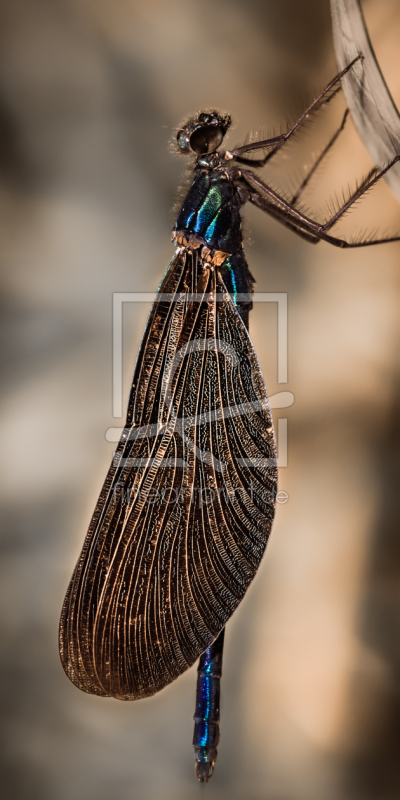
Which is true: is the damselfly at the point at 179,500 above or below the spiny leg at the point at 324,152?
below

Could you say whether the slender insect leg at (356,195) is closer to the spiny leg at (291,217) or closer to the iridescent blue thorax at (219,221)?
the spiny leg at (291,217)

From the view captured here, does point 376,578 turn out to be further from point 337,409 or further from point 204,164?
point 204,164

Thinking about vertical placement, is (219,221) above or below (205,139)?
below

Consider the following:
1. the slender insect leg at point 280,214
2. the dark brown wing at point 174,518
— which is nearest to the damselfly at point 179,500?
the dark brown wing at point 174,518

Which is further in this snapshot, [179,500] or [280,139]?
[280,139]

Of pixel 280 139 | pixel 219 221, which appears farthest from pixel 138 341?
pixel 280 139

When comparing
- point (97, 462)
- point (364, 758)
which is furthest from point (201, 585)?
point (364, 758)

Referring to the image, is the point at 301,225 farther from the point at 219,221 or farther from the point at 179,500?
the point at 179,500

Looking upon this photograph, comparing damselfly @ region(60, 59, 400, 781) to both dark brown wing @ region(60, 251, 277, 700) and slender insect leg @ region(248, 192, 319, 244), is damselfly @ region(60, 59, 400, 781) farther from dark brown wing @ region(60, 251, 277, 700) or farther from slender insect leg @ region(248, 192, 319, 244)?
slender insect leg @ region(248, 192, 319, 244)
